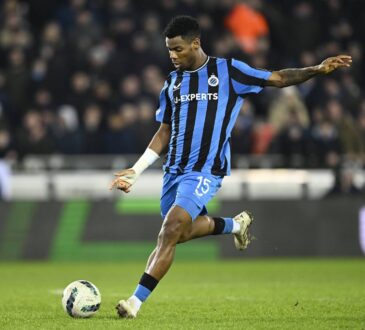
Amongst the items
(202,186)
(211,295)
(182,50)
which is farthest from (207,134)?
(211,295)

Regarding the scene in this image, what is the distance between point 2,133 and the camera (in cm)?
1614

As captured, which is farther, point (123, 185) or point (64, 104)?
point (64, 104)

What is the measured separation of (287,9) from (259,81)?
12530mm

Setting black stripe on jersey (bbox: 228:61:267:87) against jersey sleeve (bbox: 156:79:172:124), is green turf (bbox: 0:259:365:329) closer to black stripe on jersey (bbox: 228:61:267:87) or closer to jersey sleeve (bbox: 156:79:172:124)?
jersey sleeve (bbox: 156:79:172:124)

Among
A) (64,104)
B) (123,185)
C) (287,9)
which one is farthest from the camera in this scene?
(287,9)

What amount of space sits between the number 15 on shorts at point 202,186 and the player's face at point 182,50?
3.01 ft

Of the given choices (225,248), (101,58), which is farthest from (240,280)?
(101,58)

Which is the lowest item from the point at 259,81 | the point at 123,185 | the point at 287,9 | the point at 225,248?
the point at 225,248

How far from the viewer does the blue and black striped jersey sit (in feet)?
27.0

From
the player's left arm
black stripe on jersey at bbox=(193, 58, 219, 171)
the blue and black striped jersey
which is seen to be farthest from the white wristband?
the player's left arm

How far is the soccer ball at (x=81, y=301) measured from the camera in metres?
7.81

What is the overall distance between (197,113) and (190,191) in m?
0.65

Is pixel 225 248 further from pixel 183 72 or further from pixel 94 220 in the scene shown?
pixel 183 72

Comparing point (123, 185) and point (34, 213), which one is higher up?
point (123, 185)
